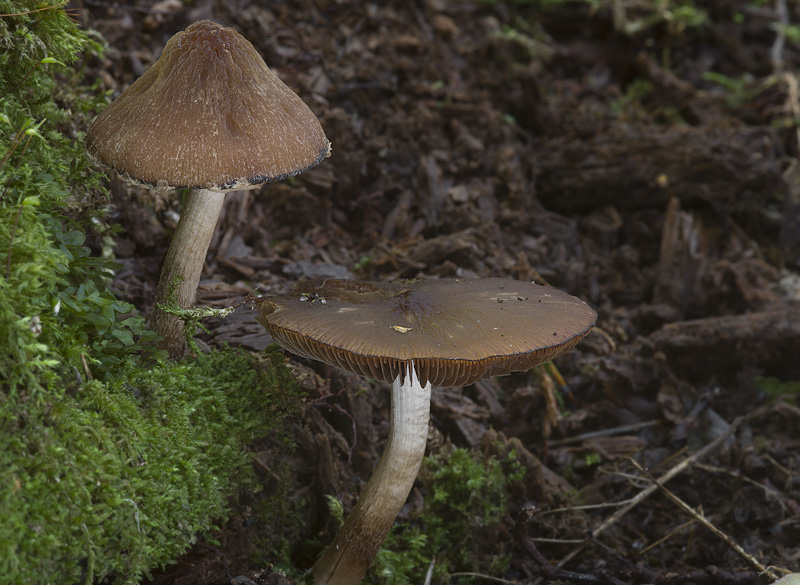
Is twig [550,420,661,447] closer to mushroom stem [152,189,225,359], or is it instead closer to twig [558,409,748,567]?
twig [558,409,748,567]

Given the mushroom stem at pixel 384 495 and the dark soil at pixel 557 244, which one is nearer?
the mushroom stem at pixel 384 495

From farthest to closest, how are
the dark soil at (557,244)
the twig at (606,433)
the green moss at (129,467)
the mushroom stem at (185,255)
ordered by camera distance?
the twig at (606,433)
the dark soil at (557,244)
the mushroom stem at (185,255)
the green moss at (129,467)

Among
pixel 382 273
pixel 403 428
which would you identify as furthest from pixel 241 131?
pixel 382 273

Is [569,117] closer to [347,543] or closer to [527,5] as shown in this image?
[527,5]

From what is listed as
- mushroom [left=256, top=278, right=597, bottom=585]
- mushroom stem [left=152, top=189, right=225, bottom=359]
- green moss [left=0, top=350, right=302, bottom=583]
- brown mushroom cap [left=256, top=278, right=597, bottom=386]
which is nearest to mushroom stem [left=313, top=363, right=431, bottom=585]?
mushroom [left=256, top=278, right=597, bottom=585]

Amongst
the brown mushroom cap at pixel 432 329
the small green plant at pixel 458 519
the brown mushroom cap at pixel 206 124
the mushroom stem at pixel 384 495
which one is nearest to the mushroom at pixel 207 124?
the brown mushroom cap at pixel 206 124

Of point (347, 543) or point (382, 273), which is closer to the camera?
point (347, 543)

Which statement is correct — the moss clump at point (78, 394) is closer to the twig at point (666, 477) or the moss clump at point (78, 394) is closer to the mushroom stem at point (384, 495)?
the mushroom stem at point (384, 495)
